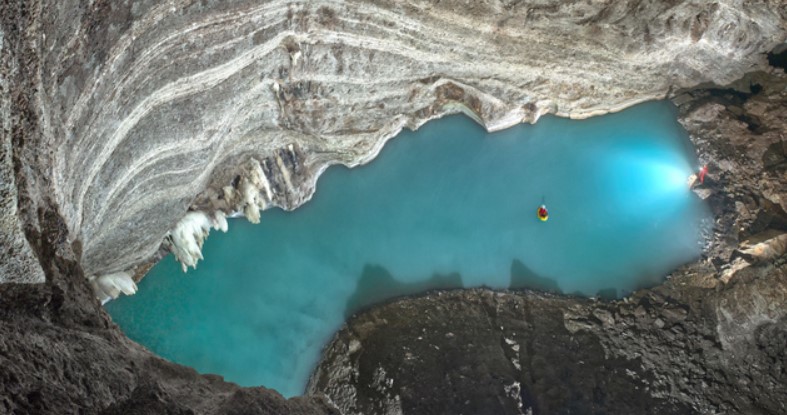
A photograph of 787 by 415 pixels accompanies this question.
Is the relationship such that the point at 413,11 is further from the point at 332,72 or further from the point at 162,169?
the point at 162,169

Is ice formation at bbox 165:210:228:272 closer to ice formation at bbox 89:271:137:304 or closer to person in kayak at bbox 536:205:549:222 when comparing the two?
ice formation at bbox 89:271:137:304

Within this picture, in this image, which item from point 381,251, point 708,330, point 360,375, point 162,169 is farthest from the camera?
point 381,251

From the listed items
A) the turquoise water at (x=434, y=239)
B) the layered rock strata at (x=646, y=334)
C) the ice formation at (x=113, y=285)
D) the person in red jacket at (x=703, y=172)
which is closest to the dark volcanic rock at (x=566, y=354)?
the layered rock strata at (x=646, y=334)

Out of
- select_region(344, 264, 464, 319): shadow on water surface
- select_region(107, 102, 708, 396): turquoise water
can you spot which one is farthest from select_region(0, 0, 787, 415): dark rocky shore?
select_region(107, 102, 708, 396): turquoise water

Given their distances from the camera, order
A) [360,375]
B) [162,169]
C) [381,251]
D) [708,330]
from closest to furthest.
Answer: [162,169]
[708,330]
[360,375]
[381,251]

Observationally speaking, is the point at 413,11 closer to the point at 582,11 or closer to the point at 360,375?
the point at 582,11

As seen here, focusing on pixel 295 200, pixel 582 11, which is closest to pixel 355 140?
pixel 295 200

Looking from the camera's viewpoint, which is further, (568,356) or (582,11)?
(568,356)

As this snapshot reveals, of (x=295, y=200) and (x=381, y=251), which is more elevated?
(x=295, y=200)

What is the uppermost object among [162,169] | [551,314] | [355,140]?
[355,140]
